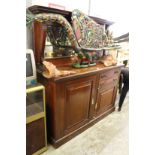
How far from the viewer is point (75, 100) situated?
1.89 metres

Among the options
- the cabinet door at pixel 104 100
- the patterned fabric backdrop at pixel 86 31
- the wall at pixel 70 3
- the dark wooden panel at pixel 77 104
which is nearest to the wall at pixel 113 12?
the wall at pixel 70 3

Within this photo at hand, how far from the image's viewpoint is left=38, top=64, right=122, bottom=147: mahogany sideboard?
169 centimetres

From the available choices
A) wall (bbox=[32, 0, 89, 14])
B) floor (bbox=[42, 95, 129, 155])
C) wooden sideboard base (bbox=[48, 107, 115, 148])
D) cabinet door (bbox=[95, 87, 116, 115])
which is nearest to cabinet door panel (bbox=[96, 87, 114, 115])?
cabinet door (bbox=[95, 87, 116, 115])

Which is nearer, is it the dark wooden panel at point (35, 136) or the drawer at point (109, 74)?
the dark wooden panel at point (35, 136)

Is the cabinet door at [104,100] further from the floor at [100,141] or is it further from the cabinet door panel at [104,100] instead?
the floor at [100,141]

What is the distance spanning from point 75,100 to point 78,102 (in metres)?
0.08

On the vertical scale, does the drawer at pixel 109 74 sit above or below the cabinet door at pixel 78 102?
above

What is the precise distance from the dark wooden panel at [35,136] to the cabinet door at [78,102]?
0.31m

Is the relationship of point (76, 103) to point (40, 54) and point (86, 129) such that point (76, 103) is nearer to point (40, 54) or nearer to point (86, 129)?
point (86, 129)

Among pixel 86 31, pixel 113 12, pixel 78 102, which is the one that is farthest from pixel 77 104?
pixel 113 12

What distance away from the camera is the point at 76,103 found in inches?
75.5

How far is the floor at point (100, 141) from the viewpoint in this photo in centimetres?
183
